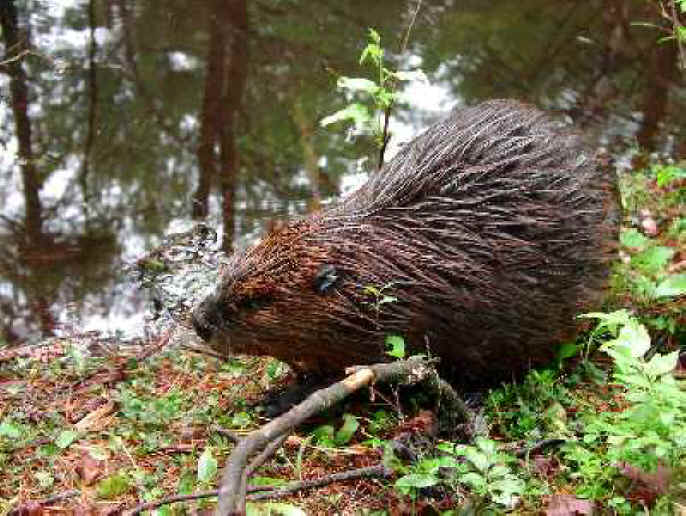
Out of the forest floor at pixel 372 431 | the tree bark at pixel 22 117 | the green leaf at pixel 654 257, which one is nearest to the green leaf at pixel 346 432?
the forest floor at pixel 372 431

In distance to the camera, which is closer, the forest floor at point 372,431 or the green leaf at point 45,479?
the forest floor at point 372,431

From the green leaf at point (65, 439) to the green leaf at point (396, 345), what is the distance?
A: 1.25 metres

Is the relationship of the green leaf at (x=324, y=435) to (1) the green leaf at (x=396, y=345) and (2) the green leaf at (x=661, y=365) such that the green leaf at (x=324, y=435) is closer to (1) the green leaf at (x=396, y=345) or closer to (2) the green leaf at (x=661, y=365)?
(1) the green leaf at (x=396, y=345)

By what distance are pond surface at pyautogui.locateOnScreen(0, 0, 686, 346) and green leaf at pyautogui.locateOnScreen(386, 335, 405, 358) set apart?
6.98 ft

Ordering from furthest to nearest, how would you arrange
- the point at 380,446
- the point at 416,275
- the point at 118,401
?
the point at 118,401 < the point at 416,275 < the point at 380,446

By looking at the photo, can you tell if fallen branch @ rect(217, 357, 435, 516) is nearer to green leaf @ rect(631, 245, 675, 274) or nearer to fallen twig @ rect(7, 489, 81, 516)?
fallen twig @ rect(7, 489, 81, 516)

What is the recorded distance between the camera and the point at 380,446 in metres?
3.00

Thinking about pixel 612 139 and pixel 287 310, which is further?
pixel 612 139

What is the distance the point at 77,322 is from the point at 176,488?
231 cm

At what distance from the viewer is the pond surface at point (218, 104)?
552cm

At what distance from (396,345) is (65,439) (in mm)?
1305

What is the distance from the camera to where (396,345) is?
309 cm

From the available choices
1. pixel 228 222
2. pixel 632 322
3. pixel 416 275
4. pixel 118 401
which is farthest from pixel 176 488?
pixel 228 222

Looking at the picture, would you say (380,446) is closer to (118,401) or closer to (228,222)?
(118,401)
